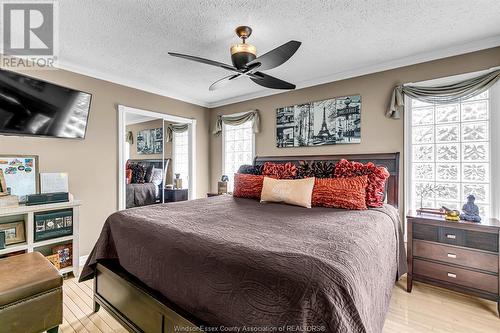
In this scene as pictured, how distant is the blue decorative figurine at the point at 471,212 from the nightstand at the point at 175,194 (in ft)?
13.1

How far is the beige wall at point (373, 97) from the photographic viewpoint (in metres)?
2.61

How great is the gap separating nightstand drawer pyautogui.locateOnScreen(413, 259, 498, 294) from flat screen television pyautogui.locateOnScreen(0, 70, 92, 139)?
4204 mm

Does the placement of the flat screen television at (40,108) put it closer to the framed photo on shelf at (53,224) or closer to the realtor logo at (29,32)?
the realtor logo at (29,32)

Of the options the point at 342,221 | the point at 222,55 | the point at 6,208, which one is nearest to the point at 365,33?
the point at 222,55

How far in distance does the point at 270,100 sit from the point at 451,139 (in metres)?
2.54

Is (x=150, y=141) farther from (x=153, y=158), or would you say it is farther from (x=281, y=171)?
(x=281, y=171)

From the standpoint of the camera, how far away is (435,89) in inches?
105

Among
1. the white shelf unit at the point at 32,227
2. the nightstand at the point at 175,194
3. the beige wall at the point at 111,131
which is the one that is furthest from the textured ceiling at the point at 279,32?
the nightstand at the point at 175,194

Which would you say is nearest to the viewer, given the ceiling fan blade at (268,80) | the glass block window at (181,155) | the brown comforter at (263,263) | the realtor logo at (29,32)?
the brown comforter at (263,263)

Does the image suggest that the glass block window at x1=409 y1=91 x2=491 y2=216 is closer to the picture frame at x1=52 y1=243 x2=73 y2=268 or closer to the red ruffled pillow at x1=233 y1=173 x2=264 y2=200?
the red ruffled pillow at x1=233 y1=173 x2=264 y2=200

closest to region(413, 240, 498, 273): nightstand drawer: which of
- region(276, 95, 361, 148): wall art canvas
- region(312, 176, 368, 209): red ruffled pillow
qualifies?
region(312, 176, 368, 209): red ruffled pillow

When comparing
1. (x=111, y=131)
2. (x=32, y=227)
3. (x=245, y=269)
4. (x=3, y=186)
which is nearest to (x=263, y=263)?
(x=245, y=269)

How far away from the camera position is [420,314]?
2.04 meters

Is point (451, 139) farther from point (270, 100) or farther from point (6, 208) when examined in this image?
point (6, 208)
